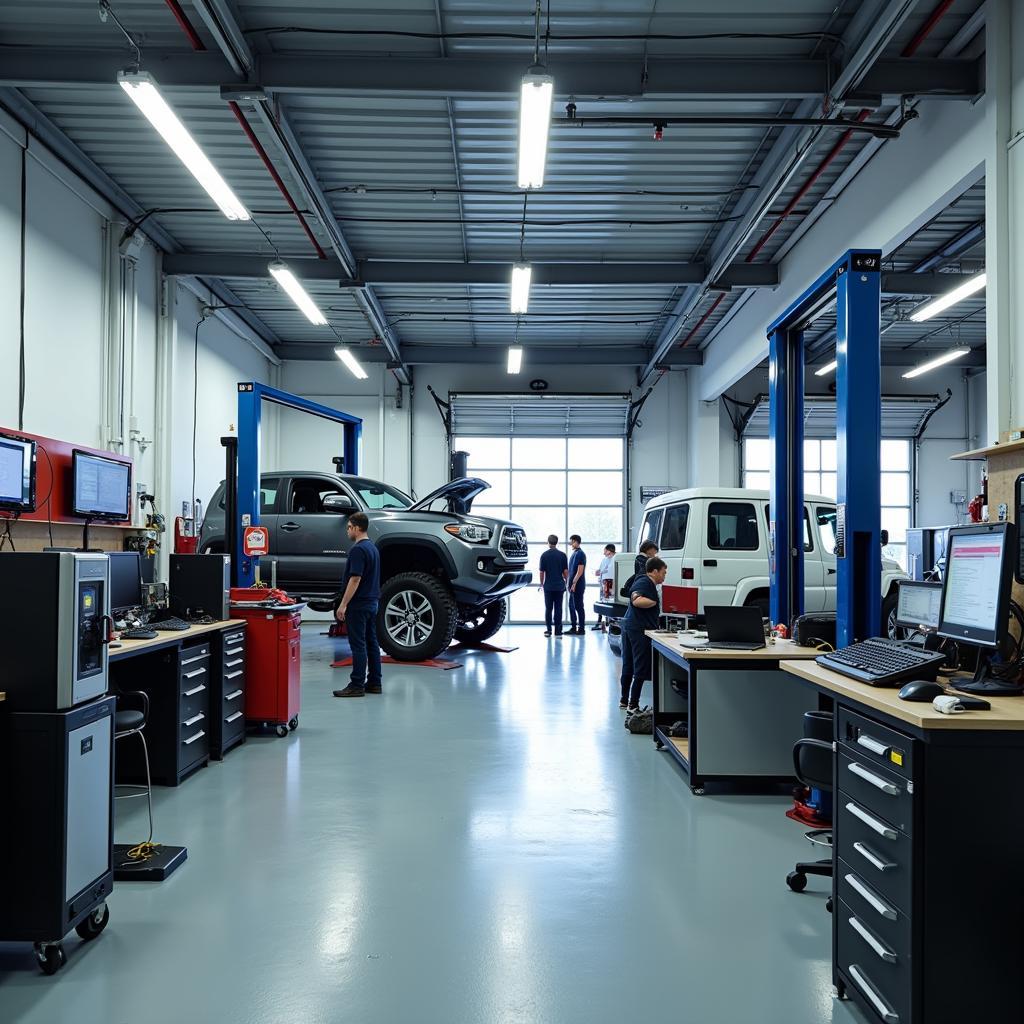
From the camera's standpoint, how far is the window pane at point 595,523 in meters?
15.4

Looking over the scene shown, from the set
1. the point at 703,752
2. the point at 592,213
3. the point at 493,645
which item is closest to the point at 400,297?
the point at 592,213

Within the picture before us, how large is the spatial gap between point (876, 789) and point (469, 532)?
715cm

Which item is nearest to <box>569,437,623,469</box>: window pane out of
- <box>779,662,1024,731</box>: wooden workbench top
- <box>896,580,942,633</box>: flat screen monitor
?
<box>896,580,942,633</box>: flat screen monitor

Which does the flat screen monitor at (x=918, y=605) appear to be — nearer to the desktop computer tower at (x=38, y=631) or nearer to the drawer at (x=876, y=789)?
the drawer at (x=876, y=789)

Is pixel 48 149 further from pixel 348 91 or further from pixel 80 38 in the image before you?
pixel 348 91

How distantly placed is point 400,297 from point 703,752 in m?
9.01

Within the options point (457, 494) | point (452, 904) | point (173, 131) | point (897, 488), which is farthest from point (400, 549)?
point (897, 488)

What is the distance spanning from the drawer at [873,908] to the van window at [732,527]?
5530mm

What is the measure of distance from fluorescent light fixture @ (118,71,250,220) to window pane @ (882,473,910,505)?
1240 centimetres

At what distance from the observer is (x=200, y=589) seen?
5.77 metres

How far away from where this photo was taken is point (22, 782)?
2836mm

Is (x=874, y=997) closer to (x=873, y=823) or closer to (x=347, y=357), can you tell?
(x=873, y=823)

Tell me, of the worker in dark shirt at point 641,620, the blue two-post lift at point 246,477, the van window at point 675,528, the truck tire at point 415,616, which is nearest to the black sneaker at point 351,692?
the blue two-post lift at point 246,477

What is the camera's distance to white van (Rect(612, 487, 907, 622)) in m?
8.06
